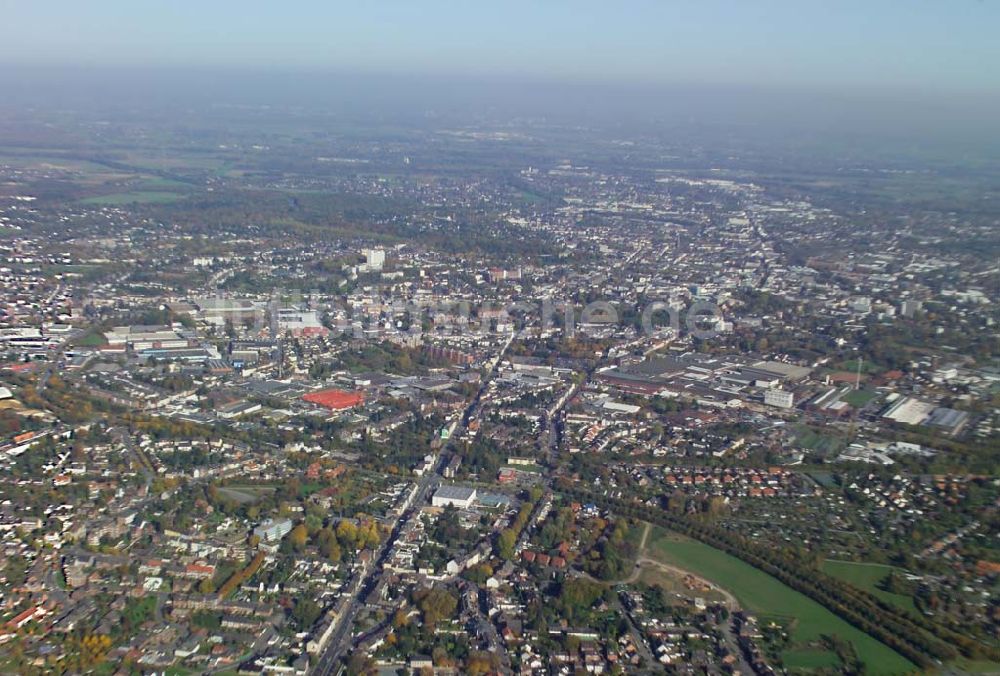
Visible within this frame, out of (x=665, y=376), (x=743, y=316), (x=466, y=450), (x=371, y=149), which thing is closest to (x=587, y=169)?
(x=371, y=149)

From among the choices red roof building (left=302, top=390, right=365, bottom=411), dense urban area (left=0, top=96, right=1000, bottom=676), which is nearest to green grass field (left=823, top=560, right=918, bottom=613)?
dense urban area (left=0, top=96, right=1000, bottom=676)

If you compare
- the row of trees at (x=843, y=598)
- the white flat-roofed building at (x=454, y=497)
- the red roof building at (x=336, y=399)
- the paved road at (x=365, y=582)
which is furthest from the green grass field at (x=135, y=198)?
the row of trees at (x=843, y=598)

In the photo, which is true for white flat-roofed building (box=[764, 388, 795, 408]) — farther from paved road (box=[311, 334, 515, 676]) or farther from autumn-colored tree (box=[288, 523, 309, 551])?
autumn-colored tree (box=[288, 523, 309, 551])

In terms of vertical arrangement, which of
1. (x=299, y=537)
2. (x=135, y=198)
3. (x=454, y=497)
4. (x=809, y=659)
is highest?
(x=809, y=659)

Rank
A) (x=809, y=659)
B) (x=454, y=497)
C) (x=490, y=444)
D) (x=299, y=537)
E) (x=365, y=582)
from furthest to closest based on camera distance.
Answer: (x=490, y=444), (x=454, y=497), (x=299, y=537), (x=365, y=582), (x=809, y=659)

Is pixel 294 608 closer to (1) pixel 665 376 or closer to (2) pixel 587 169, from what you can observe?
(1) pixel 665 376

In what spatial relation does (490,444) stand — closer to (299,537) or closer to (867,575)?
(299,537)

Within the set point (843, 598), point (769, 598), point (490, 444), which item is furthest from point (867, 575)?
point (490, 444)

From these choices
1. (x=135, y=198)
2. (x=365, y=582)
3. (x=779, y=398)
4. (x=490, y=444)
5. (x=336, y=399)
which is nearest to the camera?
(x=365, y=582)
